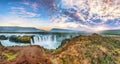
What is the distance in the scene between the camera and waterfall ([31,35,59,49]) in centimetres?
573

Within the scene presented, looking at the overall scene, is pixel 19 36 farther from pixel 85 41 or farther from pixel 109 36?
pixel 109 36

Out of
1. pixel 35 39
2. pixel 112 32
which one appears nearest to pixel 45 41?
pixel 35 39

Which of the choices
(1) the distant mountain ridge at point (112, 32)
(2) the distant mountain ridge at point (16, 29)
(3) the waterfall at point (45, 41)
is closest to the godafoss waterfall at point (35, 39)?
(3) the waterfall at point (45, 41)

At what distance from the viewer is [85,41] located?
582cm

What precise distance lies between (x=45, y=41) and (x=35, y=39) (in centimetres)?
21

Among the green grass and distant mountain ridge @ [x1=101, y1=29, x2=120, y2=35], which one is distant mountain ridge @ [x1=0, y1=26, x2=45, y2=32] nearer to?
the green grass

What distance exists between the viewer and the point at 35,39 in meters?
5.74

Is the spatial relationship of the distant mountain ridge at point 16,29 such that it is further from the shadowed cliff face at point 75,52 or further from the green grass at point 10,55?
the green grass at point 10,55

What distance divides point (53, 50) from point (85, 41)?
2.28ft

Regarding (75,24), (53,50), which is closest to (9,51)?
(53,50)

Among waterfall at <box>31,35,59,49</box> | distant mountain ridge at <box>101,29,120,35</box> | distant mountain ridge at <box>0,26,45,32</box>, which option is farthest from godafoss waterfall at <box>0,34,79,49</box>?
distant mountain ridge at <box>101,29,120,35</box>

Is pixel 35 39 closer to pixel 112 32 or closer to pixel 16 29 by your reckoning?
pixel 16 29

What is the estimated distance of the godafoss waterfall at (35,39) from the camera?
18.6ft

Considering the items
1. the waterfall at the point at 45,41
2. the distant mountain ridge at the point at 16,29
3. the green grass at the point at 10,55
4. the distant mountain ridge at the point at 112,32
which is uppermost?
the distant mountain ridge at the point at 16,29
